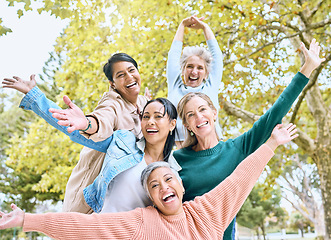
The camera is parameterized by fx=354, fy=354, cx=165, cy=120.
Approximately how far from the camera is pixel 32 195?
68.2 feet

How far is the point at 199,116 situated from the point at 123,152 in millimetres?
580

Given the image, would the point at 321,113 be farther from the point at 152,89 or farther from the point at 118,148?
the point at 118,148

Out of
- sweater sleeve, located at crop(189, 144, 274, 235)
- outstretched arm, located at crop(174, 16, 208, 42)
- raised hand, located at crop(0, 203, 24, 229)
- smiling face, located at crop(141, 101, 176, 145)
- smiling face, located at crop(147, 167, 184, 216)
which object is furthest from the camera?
outstretched arm, located at crop(174, 16, 208, 42)

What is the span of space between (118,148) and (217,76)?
123 centimetres

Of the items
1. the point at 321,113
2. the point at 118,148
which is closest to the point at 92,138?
the point at 118,148

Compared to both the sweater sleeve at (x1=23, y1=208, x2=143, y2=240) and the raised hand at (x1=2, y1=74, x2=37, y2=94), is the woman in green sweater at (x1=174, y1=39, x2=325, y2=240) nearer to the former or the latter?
the sweater sleeve at (x1=23, y1=208, x2=143, y2=240)

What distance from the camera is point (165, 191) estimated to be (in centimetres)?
198

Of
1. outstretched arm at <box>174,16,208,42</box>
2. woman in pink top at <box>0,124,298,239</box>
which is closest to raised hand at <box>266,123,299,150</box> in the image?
woman in pink top at <box>0,124,298,239</box>

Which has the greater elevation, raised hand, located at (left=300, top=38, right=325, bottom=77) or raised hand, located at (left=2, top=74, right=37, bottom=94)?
raised hand, located at (left=300, top=38, right=325, bottom=77)

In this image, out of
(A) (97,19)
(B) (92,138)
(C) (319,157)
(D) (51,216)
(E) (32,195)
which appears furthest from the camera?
(E) (32,195)

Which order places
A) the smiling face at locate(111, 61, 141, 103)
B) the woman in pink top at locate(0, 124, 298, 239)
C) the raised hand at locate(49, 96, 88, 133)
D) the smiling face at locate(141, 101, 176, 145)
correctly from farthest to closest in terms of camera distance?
the smiling face at locate(111, 61, 141, 103) < the smiling face at locate(141, 101, 176, 145) < the raised hand at locate(49, 96, 88, 133) < the woman in pink top at locate(0, 124, 298, 239)

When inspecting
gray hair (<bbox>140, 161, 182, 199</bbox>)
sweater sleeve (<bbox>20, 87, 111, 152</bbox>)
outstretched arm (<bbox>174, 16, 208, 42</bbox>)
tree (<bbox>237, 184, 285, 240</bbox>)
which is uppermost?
outstretched arm (<bbox>174, 16, 208, 42</bbox>)

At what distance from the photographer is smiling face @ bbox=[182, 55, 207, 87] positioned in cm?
290

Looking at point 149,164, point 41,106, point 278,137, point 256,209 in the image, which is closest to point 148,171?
point 149,164
